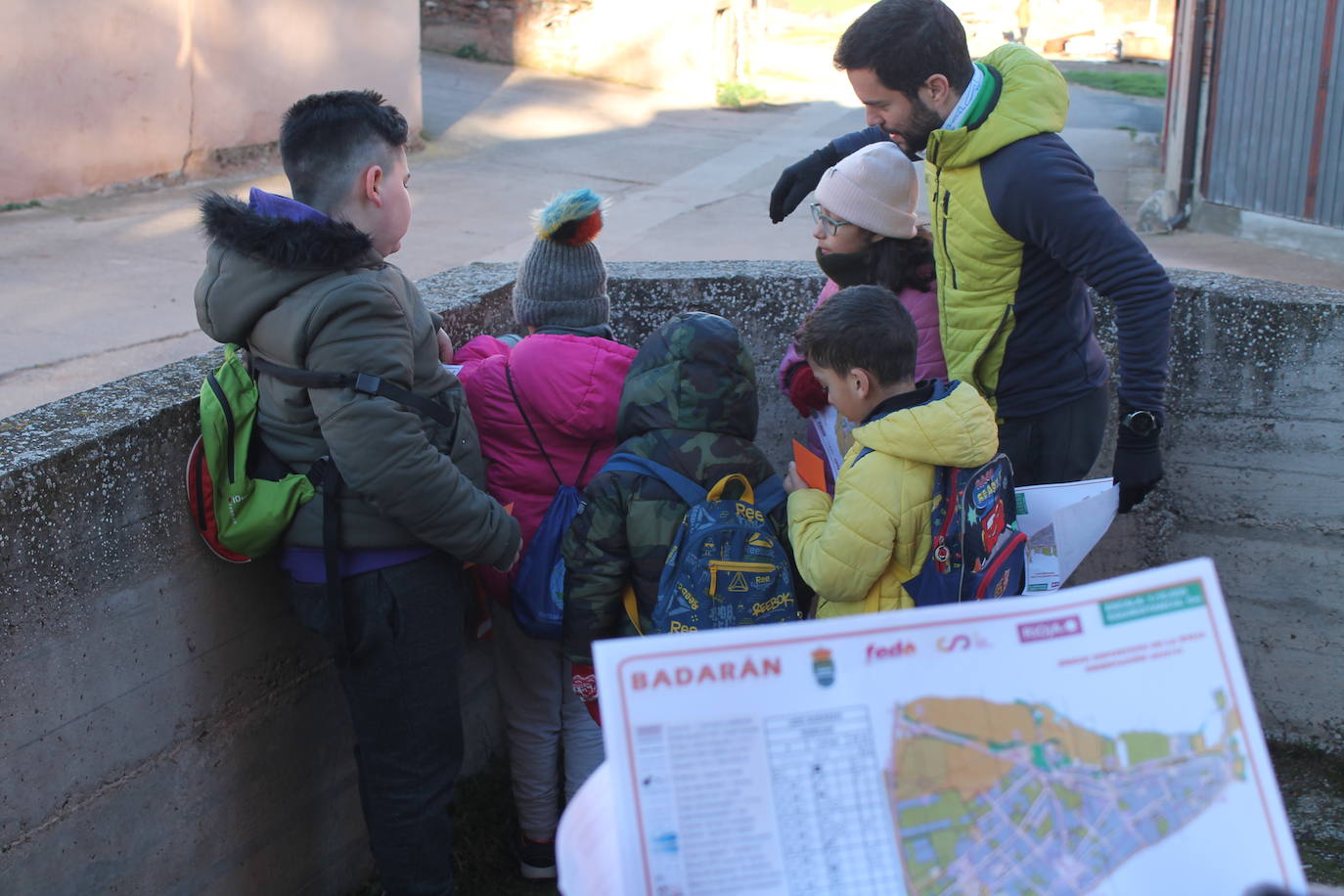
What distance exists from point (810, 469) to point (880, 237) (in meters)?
0.68

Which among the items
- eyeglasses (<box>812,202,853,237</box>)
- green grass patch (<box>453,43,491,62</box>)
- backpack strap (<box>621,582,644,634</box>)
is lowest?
backpack strap (<box>621,582,644,634</box>)

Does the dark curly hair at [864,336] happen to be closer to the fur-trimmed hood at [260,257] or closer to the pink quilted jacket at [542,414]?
the pink quilted jacket at [542,414]

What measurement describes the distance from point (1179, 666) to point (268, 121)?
422 inches

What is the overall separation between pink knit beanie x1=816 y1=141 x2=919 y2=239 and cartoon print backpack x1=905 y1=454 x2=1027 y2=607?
74 cm

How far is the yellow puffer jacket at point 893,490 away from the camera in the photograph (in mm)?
2297

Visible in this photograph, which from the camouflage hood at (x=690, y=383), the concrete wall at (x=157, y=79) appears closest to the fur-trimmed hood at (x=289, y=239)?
the camouflage hood at (x=690, y=383)

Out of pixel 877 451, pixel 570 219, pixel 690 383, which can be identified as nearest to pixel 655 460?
pixel 690 383

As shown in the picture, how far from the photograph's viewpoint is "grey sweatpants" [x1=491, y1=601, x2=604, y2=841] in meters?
3.14

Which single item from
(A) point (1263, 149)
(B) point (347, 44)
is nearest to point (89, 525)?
(A) point (1263, 149)

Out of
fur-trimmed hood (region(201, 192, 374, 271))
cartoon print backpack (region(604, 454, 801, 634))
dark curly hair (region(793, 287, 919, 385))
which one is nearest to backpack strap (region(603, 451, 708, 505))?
cartoon print backpack (region(604, 454, 801, 634))

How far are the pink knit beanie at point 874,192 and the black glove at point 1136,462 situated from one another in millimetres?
684

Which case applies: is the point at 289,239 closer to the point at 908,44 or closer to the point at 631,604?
the point at 631,604

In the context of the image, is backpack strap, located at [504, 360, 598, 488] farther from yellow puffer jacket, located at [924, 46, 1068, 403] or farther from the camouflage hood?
yellow puffer jacket, located at [924, 46, 1068, 403]

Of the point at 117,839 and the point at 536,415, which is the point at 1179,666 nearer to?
the point at 536,415
